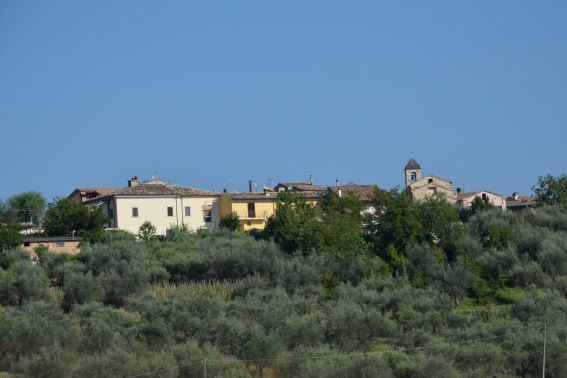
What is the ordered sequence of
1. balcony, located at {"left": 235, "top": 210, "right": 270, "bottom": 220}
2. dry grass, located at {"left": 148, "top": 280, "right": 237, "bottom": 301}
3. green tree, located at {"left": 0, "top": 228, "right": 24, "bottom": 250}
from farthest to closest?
balcony, located at {"left": 235, "top": 210, "right": 270, "bottom": 220} < green tree, located at {"left": 0, "top": 228, "right": 24, "bottom": 250} < dry grass, located at {"left": 148, "top": 280, "right": 237, "bottom": 301}

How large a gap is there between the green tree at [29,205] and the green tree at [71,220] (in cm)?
2123

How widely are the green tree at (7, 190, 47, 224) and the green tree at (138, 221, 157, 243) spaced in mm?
23185

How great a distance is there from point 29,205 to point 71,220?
2947cm

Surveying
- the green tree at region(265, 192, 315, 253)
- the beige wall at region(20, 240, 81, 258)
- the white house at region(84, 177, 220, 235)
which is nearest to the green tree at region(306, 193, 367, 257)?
the green tree at region(265, 192, 315, 253)

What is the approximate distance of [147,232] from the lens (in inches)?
2697

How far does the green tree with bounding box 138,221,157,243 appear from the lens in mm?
67544

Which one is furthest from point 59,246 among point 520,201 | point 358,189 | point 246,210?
point 520,201

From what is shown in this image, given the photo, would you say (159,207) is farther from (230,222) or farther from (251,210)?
(251,210)

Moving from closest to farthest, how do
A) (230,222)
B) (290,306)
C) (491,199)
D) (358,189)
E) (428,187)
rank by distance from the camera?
(290,306)
(230,222)
(358,189)
(428,187)
(491,199)

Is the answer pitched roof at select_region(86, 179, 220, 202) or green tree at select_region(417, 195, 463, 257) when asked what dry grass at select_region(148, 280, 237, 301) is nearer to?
green tree at select_region(417, 195, 463, 257)

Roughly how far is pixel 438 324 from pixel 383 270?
15398mm

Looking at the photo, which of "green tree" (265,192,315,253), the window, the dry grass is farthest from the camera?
the window

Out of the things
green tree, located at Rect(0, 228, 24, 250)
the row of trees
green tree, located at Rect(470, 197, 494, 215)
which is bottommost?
the row of trees

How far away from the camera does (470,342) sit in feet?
121
